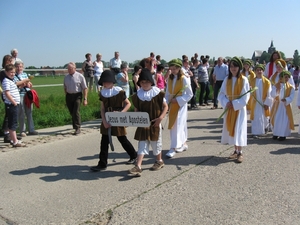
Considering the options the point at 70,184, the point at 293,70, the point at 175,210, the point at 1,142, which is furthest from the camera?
the point at 293,70

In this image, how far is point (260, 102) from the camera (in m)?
8.27

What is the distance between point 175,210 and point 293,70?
25580 millimetres

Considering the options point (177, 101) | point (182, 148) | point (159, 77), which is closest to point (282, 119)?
point (182, 148)

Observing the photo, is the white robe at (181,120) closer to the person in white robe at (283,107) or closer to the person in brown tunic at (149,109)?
the person in brown tunic at (149,109)

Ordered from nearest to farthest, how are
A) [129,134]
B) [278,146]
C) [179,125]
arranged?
[179,125] < [278,146] < [129,134]

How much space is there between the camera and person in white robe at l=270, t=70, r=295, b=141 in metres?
7.77

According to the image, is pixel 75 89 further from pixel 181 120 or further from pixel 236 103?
pixel 236 103

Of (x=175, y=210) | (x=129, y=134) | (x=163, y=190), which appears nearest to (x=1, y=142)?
(x=129, y=134)

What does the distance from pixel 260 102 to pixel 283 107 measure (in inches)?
22.1

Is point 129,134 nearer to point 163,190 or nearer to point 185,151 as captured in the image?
point 185,151

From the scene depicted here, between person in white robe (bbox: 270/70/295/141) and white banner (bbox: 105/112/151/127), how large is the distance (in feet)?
13.3

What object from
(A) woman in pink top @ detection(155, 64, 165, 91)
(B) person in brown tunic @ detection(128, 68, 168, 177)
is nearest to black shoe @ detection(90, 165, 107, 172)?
(B) person in brown tunic @ detection(128, 68, 168, 177)

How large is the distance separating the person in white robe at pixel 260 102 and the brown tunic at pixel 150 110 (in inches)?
142

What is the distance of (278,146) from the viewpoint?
282 inches
